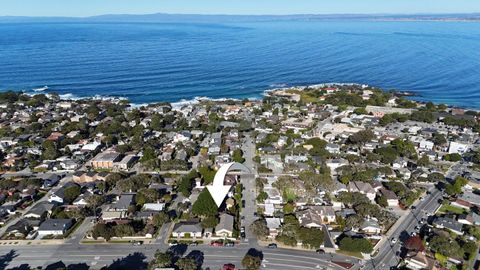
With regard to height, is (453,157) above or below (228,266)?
below

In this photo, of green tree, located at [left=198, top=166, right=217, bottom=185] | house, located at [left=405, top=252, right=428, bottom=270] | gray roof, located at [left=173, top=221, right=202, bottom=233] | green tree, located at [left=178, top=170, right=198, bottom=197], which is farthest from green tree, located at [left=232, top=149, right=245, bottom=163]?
house, located at [left=405, top=252, right=428, bottom=270]

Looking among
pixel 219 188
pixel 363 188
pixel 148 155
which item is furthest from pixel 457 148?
pixel 148 155

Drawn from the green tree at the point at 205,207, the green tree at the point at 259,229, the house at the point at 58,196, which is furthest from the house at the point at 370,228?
the house at the point at 58,196

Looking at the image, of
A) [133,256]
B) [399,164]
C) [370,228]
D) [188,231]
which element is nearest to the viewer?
[133,256]

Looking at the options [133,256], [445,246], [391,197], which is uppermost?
[445,246]

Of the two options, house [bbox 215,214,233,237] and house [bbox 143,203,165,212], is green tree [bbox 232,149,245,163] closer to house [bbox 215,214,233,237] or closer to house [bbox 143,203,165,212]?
house [bbox 143,203,165,212]

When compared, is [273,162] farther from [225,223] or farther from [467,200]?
[467,200]

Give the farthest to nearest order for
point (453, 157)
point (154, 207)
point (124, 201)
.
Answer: point (453, 157), point (124, 201), point (154, 207)

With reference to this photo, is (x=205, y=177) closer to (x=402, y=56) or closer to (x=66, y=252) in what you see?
(x=66, y=252)
